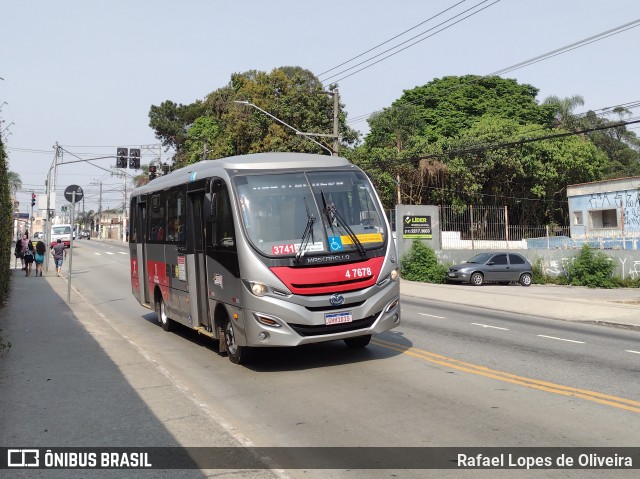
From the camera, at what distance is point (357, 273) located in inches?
352

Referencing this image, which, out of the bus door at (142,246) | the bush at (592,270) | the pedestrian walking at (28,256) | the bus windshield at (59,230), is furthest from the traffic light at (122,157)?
the bush at (592,270)

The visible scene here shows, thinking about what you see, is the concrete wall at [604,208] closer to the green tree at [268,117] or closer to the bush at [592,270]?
the bush at [592,270]

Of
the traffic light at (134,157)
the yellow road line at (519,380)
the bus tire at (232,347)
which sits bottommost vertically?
the yellow road line at (519,380)

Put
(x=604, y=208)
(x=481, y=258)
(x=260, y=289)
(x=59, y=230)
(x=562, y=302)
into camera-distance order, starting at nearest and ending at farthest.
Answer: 1. (x=260, y=289)
2. (x=562, y=302)
3. (x=481, y=258)
4. (x=604, y=208)
5. (x=59, y=230)

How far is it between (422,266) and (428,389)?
70.3 ft

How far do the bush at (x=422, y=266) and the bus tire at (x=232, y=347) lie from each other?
64.6 ft

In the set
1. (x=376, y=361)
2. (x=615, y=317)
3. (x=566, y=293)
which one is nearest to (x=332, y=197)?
(x=376, y=361)

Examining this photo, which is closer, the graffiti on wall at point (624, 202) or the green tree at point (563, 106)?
the graffiti on wall at point (624, 202)

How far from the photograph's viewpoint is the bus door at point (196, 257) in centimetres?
1051

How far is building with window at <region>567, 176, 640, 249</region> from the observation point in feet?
121

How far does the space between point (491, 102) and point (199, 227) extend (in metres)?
57.4

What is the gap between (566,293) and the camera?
23781mm

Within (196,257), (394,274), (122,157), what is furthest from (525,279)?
(122,157)

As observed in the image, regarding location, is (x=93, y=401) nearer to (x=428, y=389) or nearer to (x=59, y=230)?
(x=428, y=389)
